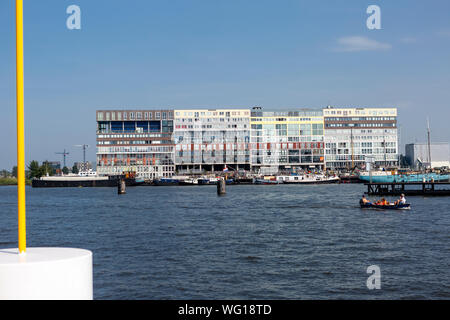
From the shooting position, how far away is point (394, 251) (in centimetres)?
3275

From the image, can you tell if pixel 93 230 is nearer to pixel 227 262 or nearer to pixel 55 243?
pixel 55 243

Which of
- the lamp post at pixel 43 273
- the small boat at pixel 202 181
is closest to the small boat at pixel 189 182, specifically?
the small boat at pixel 202 181

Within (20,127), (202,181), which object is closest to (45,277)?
(20,127)

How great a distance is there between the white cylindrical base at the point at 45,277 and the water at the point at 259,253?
50.0 feet

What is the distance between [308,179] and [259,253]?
149971 millimetres

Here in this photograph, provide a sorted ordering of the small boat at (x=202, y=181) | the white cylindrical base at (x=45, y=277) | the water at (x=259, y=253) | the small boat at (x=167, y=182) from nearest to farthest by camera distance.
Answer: the white cylindrical base at (x=45, y=277) < the water at (x=259, y=253) < the small boat at (x=202, y=181) < the small boat at (x=167, y=182)

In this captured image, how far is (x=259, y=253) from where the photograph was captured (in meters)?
32.5

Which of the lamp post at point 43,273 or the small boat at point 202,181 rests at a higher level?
the lamp post at point 43,273

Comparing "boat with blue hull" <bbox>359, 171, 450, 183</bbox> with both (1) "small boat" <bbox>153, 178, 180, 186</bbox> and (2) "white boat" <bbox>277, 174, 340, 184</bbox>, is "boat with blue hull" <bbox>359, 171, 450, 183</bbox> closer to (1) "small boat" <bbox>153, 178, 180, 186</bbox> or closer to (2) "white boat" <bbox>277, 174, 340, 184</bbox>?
(2) "white boat" <bbox>277, 174, 340, 184</bbox>

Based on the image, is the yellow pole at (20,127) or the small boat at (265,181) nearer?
the yellow pole at (20,127)

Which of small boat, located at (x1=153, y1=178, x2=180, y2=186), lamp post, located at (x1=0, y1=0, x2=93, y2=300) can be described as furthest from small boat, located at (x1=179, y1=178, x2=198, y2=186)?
lamp post, located at (x1=0, y1=0, x2=93, y2=300)

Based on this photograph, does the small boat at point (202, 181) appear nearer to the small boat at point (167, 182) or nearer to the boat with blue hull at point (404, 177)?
the small boat at point (167, 182)

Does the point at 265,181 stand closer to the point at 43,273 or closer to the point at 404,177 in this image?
the point at 404,177

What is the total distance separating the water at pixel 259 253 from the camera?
2311cm
